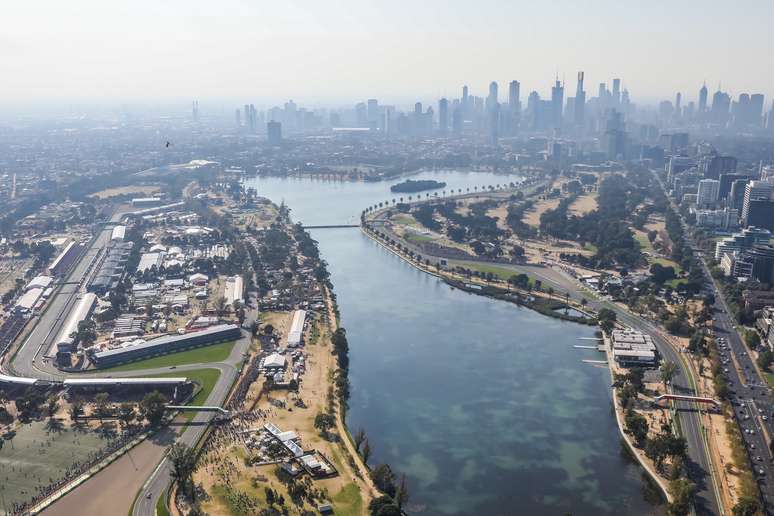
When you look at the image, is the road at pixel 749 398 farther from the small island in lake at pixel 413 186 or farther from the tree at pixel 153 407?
the small island in lake at pixel 413 186

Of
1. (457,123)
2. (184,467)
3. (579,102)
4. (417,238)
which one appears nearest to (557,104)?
(579,102)

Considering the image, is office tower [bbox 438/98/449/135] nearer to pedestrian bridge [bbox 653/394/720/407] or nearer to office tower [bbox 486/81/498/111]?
office tower [bbox 486/81/498/111]

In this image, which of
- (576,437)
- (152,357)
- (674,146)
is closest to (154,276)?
(152,357)

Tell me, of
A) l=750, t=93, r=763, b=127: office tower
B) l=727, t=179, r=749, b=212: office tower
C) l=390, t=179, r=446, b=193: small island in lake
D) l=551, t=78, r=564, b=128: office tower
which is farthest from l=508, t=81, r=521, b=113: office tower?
l=727, t=179, r=749, b=212: office tower

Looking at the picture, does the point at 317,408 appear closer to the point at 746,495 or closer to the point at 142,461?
the point at 142,461

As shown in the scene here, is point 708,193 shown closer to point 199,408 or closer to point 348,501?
point 199,408

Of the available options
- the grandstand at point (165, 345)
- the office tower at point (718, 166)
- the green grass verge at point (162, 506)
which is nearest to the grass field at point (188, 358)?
the grandstand at point (165, 345)
